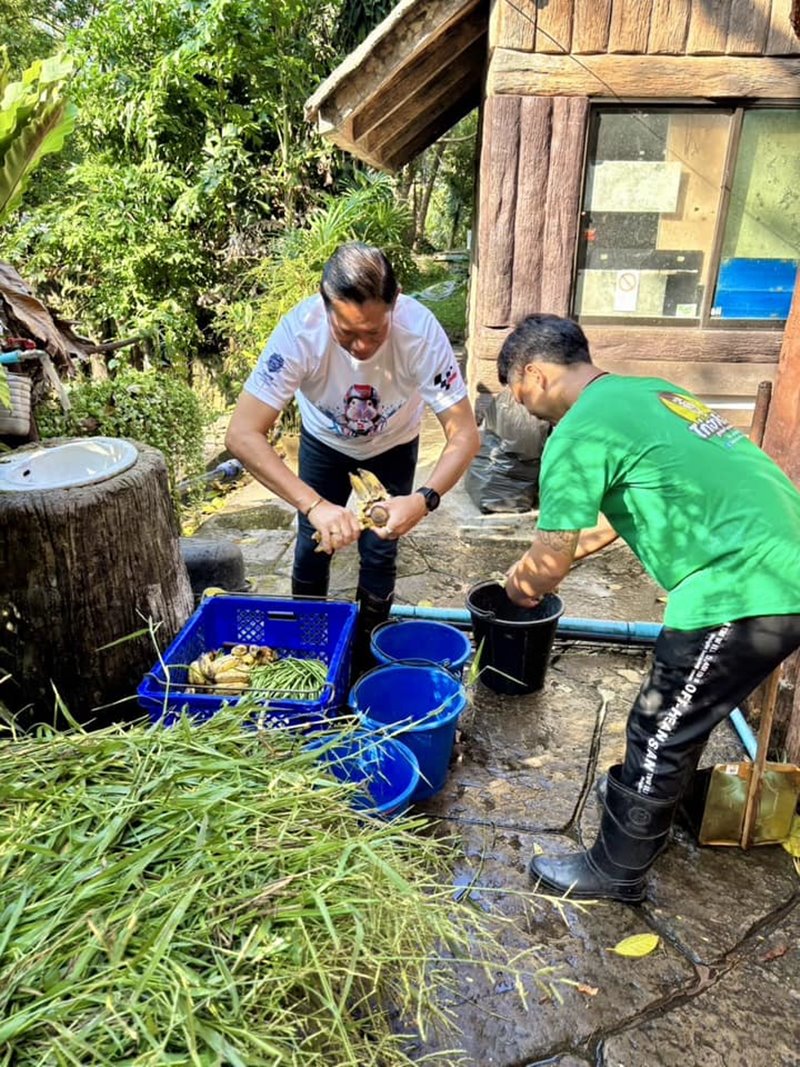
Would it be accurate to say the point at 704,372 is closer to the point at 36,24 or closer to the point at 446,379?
the point at 446,379

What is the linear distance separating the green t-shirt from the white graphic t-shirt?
39.7 inches

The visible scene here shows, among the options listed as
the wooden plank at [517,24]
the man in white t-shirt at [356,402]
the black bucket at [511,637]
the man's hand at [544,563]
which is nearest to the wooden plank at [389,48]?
the wooden plank at [517,24]

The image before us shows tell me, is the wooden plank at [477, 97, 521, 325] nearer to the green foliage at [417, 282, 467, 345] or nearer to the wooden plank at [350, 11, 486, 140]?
the wooden plank at [350, 11, 486, 140]

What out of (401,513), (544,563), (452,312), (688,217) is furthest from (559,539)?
(452,312)

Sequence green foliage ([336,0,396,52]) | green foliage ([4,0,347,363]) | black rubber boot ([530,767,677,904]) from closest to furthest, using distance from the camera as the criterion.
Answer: black rubber boot ([530,767,677,904]) < green foliage ([4,0,347,363]) < green foliage ([336,0,396,52])

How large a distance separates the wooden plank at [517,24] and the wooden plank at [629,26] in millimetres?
531

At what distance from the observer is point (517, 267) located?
18.4 ft

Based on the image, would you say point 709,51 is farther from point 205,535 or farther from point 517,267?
point 205,535

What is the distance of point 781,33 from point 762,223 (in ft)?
3.93

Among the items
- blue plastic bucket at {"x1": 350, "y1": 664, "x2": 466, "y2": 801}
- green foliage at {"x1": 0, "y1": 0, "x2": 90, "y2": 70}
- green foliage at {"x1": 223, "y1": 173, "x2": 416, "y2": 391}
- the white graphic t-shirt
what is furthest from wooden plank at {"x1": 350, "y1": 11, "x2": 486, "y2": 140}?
green foliage at {"x1": 0, "y1": 0, "x2": 90, "y2": 70}

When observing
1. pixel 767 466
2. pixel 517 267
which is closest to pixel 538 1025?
pixel 767 466

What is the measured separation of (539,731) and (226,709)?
5.36 feet

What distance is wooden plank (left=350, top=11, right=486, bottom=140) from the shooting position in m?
5.47

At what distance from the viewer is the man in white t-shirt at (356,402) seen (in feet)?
9.11
